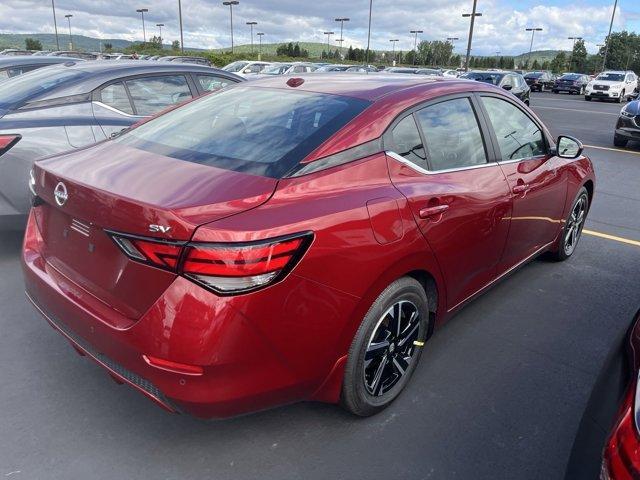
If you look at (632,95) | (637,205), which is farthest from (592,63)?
(637,205)

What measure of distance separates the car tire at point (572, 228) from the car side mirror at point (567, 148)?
1.74 feet

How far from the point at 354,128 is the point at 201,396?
137cm

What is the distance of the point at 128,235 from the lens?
2047 millimetres

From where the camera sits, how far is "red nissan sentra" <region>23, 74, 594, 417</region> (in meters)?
1.97

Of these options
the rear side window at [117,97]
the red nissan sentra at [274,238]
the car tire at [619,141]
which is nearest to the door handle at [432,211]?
the red nissan sentra at [274,238]

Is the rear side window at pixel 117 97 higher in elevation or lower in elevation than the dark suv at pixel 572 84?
higher

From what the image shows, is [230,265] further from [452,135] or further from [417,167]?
[452,135]

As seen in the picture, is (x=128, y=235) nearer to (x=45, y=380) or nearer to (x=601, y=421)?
(x=45, y=380)

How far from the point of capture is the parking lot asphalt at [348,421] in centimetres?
238

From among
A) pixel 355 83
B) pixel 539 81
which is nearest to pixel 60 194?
pixel 355 83

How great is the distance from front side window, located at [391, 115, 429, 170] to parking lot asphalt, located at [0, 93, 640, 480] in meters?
1.27

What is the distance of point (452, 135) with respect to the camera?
3090 mm

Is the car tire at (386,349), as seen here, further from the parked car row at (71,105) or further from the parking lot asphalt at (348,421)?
the parked car row at (71,105)

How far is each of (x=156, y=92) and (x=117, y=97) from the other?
495 mm
